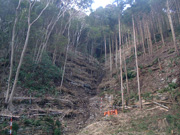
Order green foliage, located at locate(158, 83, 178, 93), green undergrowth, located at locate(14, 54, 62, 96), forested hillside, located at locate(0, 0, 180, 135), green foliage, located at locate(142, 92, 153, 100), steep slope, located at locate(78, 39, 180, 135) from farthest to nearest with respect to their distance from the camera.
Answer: green undergrowth, located at locate(14, 54, 62, 96) → green foliage, located at locate(142, 92, 153, 100) → green foliage, located at locate(158, 83, 178, 93) → forested hillside, located at locate(0, 0, 180, 135) → steep slope, located at locate(78, 39, 180, 135)

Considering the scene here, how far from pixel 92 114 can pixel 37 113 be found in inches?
165

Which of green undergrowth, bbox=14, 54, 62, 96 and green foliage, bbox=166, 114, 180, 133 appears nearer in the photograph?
green foliage, bbox=166, 114, 180, 133

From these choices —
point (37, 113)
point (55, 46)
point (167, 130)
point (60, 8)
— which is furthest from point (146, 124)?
point (60, 8)

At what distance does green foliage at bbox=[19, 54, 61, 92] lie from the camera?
14406 millimetres

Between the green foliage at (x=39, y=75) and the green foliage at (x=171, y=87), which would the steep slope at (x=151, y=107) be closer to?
the green foliage at (x=171, y=87)

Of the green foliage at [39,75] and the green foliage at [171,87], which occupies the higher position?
the green foliage at [39,75]

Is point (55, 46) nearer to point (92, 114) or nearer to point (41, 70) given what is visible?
point (41, 70)

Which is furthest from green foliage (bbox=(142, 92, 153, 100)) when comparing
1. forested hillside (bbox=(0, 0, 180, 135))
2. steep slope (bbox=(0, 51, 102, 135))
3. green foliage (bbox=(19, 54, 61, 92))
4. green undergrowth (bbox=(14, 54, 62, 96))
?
green foliage (bbox=(19, 54, 61, 92))

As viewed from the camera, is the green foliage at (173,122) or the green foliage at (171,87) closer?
the green foliage at (173,122)

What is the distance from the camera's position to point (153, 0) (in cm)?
2441

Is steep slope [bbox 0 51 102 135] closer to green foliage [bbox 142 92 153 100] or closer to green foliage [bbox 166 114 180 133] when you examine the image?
green foliage [bbox 142 92 153 100]

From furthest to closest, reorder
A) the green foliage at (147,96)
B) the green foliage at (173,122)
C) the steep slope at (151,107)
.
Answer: the green foliage at (147,96) < the steep slope at (151,107) < the green foliage at (173,122)

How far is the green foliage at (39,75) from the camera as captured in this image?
1441 cm

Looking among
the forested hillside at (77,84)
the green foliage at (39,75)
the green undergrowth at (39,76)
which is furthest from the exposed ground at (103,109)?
the green foliage at (39,75)
